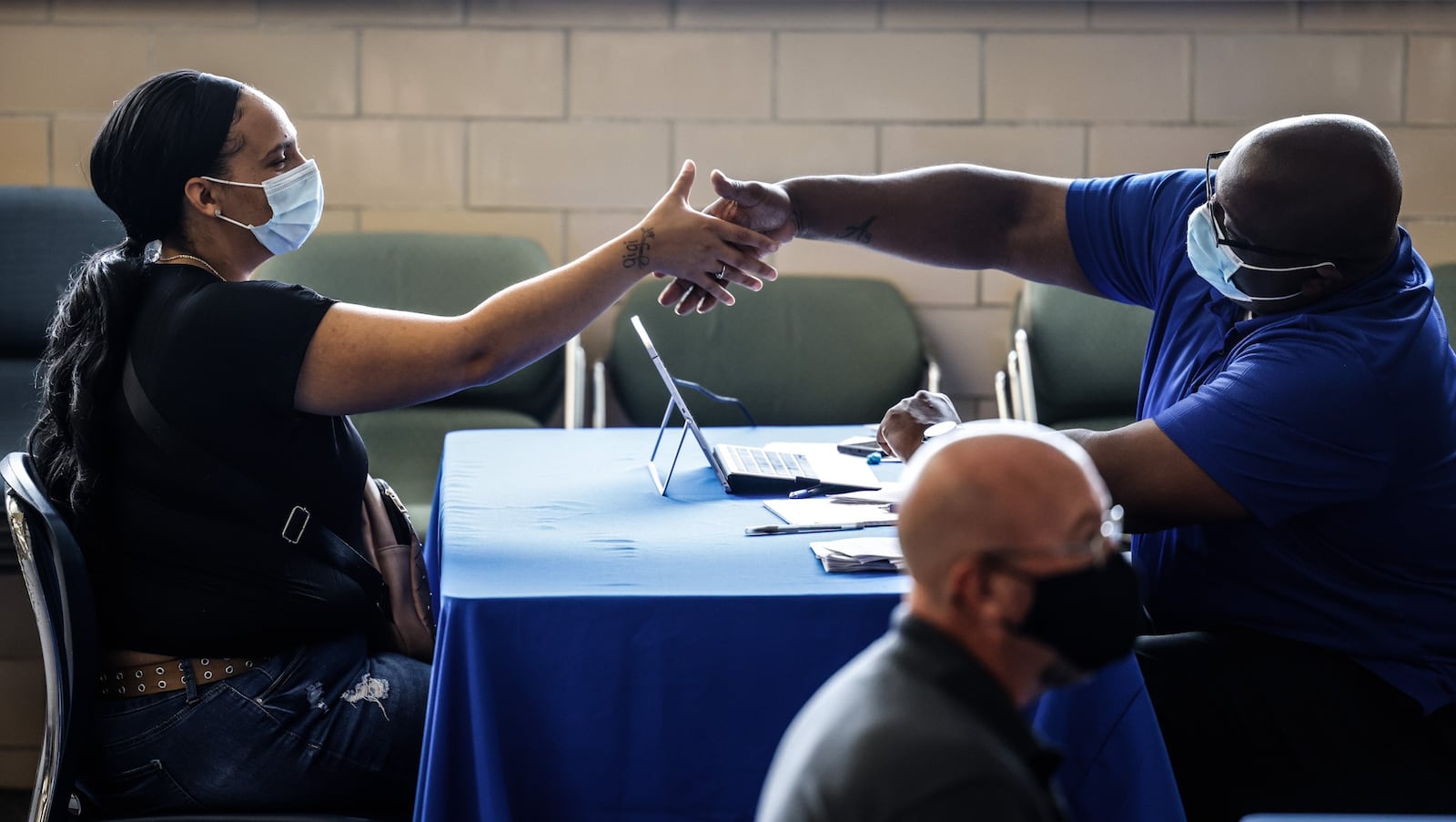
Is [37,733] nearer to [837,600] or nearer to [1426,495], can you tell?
[837,600]

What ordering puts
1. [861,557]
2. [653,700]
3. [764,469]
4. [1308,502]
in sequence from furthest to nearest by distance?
[764,469], [1308,502], [861,557], [653,700]

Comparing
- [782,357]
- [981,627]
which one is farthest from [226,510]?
[782,357]

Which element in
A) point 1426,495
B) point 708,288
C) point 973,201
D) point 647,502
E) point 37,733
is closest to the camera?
point 1426,495

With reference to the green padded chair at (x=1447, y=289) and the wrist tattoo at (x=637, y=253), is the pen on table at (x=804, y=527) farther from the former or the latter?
the green padded chair at (x=1447, y=289)

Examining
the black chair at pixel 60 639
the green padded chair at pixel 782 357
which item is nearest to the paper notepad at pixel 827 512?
the black chair at pixel 60 639

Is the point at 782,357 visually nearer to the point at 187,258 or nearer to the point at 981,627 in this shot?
the point at 187,258

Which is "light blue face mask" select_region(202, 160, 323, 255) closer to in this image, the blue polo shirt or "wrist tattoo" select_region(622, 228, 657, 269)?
"wrist tattoo" select_region(622, 228, 657, 269)

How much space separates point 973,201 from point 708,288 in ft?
2.02

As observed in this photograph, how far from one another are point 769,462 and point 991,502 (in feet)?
4.76

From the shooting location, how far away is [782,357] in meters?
3.61

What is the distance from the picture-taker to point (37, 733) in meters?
3.20

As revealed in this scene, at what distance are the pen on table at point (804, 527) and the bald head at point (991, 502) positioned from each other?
95 centimetres

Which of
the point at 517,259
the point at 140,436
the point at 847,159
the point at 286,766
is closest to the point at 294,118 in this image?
the point at 517,259

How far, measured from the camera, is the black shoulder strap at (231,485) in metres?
1.66
